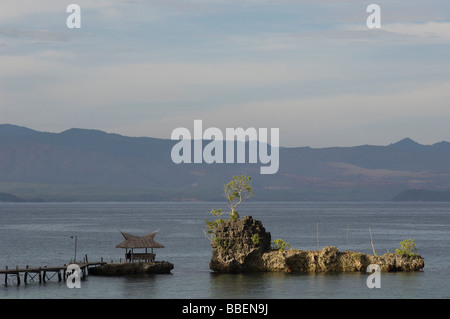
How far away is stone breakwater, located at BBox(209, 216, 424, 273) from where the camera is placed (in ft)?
318

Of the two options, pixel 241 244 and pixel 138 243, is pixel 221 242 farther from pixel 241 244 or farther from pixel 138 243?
pixel 138 243

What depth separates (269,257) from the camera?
9769 cm

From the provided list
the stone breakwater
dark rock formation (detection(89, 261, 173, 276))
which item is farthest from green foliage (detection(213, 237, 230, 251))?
dark rock formation (detection(89, 261, 173, 276))

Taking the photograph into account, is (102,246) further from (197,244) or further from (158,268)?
A: (158,268)

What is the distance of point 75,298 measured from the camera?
8212cm

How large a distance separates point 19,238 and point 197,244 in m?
43.4

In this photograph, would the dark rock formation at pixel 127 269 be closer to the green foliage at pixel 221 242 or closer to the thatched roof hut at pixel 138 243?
the thatched roof hut at pixel 138 243

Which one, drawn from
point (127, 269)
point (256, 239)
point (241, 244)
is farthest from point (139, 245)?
point (256, 239)

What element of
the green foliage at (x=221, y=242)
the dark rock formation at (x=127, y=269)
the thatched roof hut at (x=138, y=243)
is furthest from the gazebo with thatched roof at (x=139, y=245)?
the green foliage at (x=221, y=242)

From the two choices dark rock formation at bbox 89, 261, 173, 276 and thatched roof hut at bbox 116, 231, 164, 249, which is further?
thatched roof hut at bbox 116, 231, 164, 249

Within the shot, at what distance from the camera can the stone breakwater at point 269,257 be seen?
96.8m

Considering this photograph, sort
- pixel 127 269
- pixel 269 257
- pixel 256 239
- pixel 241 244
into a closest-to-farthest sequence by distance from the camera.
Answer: pixel 256 239 → pixel 241 244 → pixel 269 257 → pixel 127 269

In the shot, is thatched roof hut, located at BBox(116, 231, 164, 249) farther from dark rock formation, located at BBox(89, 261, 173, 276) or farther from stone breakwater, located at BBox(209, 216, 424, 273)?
stone breakwater, located at BBox(209, 216, 424, 273)
